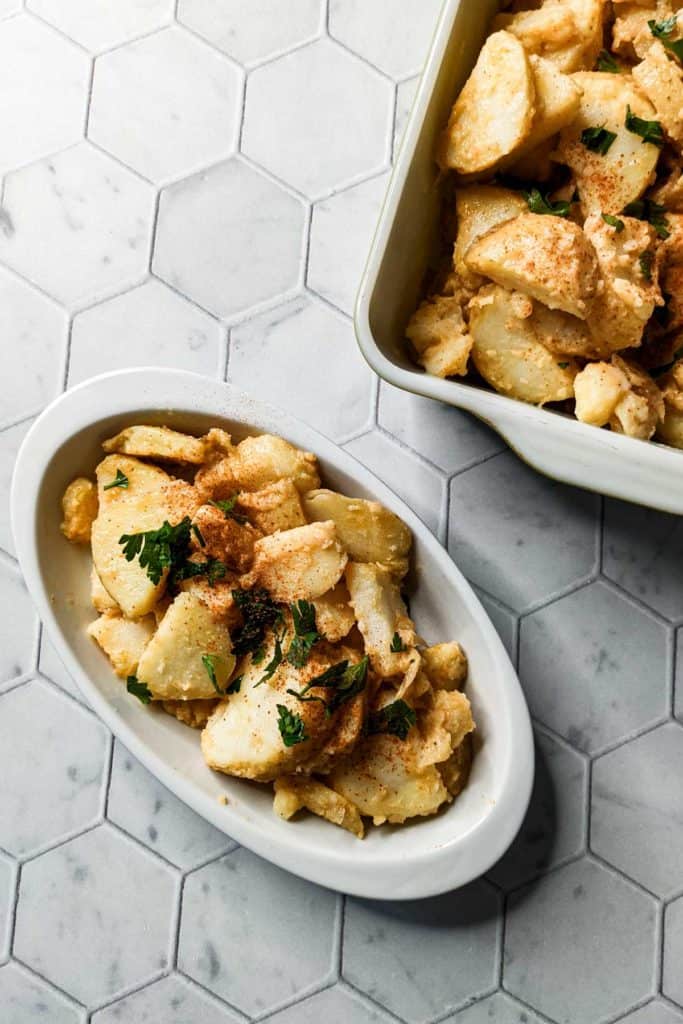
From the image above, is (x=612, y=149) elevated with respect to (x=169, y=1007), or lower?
elevated

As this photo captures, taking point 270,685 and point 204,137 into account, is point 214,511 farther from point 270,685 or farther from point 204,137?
point 204,137

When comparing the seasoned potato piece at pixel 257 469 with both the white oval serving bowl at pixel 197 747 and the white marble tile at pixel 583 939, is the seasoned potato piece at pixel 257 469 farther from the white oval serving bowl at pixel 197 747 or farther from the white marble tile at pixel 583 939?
the white marble tile at pixel 583 939

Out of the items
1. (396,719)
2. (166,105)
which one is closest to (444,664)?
(396,719)

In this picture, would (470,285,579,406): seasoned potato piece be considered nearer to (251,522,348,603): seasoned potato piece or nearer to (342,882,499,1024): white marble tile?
(251,522,348,603): seasoned potato piece

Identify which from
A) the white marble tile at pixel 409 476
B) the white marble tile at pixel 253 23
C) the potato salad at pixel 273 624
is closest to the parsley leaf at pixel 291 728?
the potato salad at pixel 273 624

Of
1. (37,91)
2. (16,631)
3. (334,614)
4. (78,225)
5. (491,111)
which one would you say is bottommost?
(16,631)

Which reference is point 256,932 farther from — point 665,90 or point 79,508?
point 665,90

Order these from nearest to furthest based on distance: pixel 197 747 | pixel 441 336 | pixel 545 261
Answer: pixel 545 261
pixel 441 336
pixel 197 747
